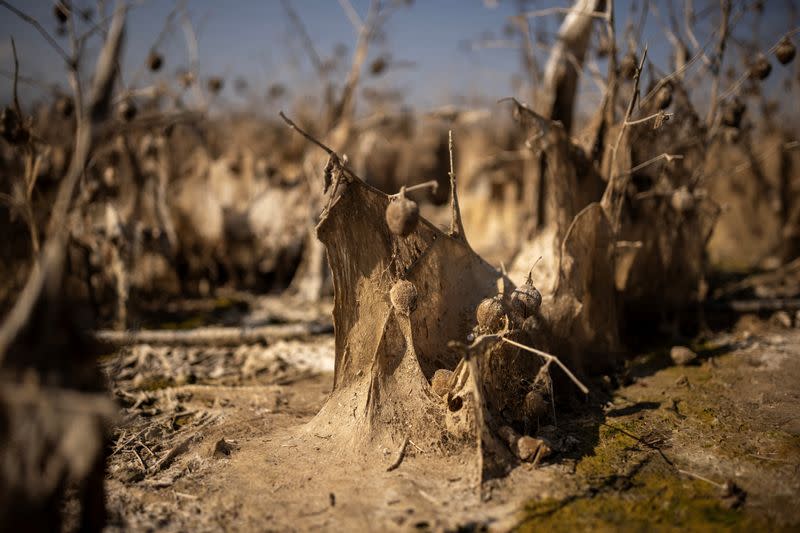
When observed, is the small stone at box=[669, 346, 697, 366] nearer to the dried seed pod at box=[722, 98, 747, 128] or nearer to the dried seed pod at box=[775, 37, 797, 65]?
the dried seed pod at box=[722, 98, 747, 128]

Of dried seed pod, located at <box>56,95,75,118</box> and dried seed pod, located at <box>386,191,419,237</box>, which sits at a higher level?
dried seed pod, located at <box>56,95,75,118</box>

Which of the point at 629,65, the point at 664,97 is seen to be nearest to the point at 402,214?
the point at 664,97

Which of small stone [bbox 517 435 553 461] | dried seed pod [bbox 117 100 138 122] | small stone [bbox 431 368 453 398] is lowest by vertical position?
small stone [bbox 517 435 553 461]

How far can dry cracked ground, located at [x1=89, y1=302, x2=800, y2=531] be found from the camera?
2.12 meters

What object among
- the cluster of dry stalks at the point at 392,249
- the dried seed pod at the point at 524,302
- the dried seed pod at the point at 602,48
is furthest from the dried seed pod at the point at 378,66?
the dried seed pod at the point at 524,302

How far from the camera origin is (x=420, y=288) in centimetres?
280

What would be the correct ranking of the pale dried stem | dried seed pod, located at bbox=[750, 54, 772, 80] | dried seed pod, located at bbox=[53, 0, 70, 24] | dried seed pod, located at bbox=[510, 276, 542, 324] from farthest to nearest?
1. dried seed pod, located at bbox=[750, 54, 772, 80]
2. dried seed pod, located at bbox=[53, 0, 70, 24]
3. dried seed pod, located at bbox=[510, 276, 542, 324]
4. the pale dried stem

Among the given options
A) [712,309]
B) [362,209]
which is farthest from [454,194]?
[712,309]

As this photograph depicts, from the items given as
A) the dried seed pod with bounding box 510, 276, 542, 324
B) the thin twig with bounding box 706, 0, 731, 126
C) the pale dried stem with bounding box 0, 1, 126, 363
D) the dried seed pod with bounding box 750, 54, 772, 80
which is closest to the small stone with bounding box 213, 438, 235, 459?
the pale dried stem with bounding box 0, 1, 126, 363

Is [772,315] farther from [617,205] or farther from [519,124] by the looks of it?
[519,124]

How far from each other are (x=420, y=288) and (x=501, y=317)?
418 mm

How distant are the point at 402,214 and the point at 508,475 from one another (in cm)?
117

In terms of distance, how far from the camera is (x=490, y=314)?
2.64 metres

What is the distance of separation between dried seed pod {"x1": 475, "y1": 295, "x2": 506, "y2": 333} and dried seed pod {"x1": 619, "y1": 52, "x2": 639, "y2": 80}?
206 centimetres
